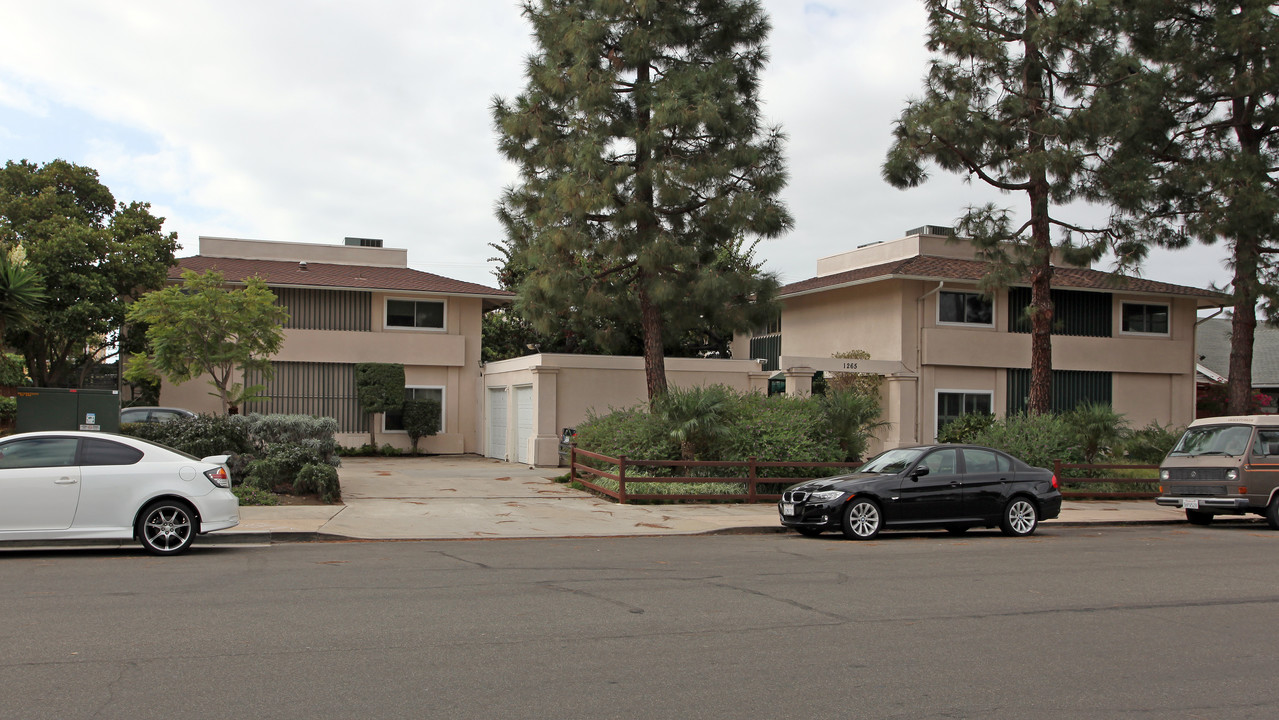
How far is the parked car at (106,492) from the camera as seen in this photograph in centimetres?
1169

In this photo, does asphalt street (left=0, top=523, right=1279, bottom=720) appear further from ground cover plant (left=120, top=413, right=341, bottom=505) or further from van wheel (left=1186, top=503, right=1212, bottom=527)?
van wheel (left=1186, top=503, right=1212, bottom=527)

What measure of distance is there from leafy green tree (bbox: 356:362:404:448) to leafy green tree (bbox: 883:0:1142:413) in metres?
15.0

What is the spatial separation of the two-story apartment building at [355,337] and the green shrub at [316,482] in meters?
12.8

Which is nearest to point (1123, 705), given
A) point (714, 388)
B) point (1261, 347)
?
point (714, 388)

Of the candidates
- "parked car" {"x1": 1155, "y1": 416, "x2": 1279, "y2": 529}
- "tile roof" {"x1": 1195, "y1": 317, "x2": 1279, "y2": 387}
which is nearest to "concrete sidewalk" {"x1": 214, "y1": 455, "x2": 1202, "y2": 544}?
"parked car" {"x1": 1155, "y1": 416, "x2": 1279, "y2": 529}

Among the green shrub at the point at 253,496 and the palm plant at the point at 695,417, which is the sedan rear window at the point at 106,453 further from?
the palm plant at the point at 695,417

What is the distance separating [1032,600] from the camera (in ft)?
32.1

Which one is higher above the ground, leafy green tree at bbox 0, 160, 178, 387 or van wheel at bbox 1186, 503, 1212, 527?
leafy green tree at bbox 0, 160, 178, 387

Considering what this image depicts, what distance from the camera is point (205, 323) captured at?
19.9m

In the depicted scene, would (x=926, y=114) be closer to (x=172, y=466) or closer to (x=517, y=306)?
(x=517, y=306)

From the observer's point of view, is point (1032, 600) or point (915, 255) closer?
point (1032, 600)

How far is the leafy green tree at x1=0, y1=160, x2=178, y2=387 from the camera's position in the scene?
83.9 feet

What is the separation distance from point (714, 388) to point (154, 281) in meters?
16.1

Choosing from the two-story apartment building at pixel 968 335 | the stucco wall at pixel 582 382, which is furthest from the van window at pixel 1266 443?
the stucco wall at pixel 582 382
